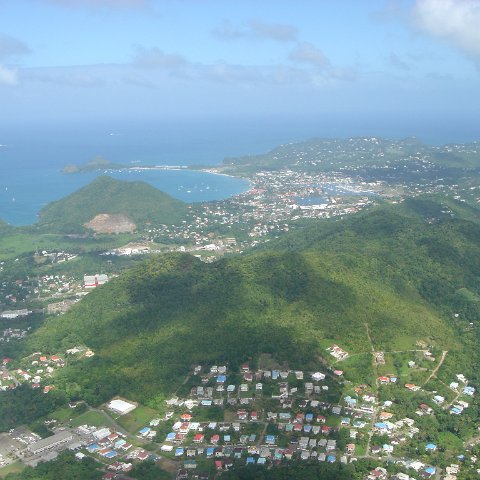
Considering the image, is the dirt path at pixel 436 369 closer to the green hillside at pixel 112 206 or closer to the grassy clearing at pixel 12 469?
the grassy clearing at pixel 12 469

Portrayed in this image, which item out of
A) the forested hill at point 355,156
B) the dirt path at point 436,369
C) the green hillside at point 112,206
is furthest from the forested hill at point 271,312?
the forested hill at point 355,156

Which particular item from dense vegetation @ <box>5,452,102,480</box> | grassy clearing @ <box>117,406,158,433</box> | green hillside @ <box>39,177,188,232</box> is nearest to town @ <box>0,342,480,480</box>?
grassy clearing @ <box>117,406,158,433</box>

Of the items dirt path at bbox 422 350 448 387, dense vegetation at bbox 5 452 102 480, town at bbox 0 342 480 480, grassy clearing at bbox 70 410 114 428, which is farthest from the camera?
dirt path at bbox 422 350 448 387

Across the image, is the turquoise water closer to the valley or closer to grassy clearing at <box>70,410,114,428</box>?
the valley

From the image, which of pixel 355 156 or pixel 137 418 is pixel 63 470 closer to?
pixel 137 418

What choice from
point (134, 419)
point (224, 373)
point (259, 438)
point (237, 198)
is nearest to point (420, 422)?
point (259, 438)

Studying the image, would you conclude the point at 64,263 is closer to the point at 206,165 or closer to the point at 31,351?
the point at 31,351
